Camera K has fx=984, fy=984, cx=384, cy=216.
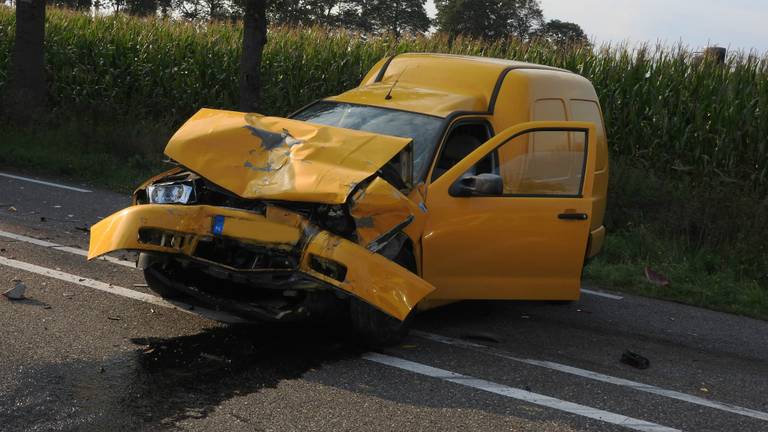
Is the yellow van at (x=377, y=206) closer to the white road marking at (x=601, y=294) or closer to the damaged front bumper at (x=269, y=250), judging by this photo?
the damaged front bumper at (x=269, y=250)

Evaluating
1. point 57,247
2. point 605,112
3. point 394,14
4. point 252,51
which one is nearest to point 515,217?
point 57,247

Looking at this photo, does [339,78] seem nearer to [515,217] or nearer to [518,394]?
[515,217]

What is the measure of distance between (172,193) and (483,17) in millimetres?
73953

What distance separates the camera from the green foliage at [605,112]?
32.6 feet

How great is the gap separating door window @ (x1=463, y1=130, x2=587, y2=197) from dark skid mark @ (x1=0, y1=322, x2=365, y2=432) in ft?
5.03

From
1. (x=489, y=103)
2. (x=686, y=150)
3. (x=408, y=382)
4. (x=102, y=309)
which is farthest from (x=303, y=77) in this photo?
(x=408, y=382)

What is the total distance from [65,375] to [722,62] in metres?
10.7

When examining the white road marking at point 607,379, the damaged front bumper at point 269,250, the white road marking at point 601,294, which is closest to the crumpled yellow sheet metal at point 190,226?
the damaged front bumper at point 269,250

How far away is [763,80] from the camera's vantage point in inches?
490

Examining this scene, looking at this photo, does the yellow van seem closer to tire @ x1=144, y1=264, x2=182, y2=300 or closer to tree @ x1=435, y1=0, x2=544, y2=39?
tire @ x1=144, y1=264, x2=182, y2=300

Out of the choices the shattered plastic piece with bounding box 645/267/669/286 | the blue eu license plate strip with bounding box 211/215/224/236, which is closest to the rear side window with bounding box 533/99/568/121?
the shattered plastic piece with bounding box 645/267/669/286

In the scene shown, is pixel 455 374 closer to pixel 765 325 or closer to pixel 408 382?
pixel 408 382

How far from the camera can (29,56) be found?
1608 cm

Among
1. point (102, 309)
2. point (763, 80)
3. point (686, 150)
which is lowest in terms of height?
point (102, 309)
